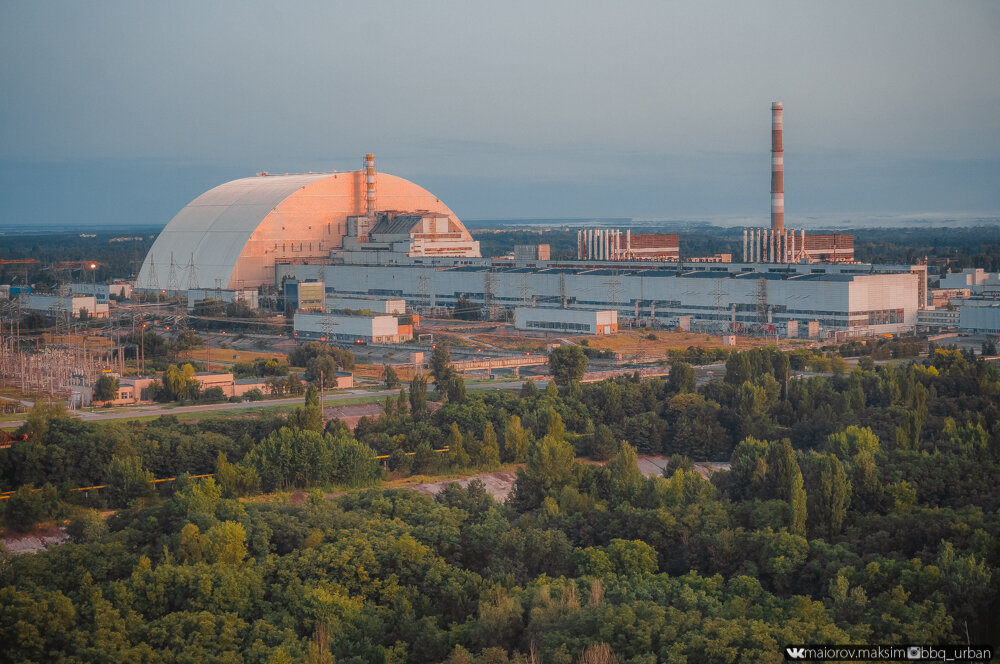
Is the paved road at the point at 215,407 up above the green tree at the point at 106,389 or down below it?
below

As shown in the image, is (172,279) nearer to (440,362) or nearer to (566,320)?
(566,320)

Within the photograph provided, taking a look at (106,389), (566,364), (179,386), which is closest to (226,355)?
(179,386)

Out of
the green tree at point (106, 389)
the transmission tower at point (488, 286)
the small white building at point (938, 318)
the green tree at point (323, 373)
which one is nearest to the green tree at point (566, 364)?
the green tree at point (323, 373)

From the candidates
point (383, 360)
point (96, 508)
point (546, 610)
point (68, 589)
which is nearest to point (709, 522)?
point (546, 610)

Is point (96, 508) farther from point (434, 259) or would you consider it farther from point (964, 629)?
point (434, 259)

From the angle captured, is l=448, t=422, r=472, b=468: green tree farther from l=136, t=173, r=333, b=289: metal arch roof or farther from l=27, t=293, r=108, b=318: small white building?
l=136, t=173, r=333, b=289: metal arch roof

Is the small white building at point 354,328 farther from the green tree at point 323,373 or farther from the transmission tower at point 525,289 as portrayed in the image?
the transmission tower at point 525,289

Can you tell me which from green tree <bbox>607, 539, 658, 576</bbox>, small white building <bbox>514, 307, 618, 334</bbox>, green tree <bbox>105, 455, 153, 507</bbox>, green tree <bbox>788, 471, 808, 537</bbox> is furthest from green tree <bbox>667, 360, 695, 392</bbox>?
small white building <bbox>514, 307, 618, 334</bbox>
